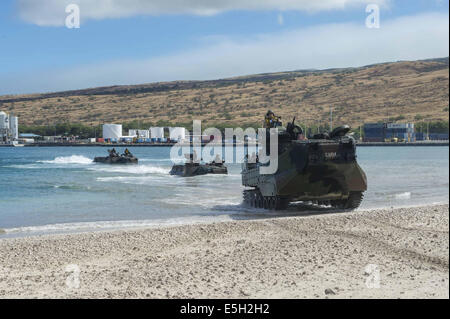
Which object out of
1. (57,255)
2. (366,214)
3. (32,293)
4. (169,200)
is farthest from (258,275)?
(169,200)

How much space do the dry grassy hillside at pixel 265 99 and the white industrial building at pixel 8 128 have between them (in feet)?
63.2

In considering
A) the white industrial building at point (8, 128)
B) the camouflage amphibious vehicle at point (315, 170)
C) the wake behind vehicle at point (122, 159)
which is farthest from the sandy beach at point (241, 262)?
the white industrial building at point (8, 128)

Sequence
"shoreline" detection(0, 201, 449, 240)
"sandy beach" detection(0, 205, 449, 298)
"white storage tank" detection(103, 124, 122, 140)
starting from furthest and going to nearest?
"white storage tank" detection(103, 124, 122, 140)
"shoreline" detection(0, 201, 449, 240)
"sandy beach" detection(0, 205, 449, 298)

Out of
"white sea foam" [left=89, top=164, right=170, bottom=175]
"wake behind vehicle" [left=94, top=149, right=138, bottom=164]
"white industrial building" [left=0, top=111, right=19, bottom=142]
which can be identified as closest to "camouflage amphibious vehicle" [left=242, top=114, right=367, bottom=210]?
"white sea foam" [left=89, top=164, right=170, bottom=175]

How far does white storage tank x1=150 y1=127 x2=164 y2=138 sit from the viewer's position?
127062mm

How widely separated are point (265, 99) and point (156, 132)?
85.8 feet

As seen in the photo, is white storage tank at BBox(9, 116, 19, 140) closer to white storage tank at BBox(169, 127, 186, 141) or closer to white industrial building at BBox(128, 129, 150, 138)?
white industrial building at BBox(128, 129, 150, 138)

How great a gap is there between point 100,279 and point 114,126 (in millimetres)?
122214

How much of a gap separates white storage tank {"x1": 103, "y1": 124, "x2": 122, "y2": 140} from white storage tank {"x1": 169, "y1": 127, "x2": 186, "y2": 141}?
11818 mm

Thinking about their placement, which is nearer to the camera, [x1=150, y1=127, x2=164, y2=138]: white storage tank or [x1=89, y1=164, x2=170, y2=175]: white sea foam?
[x1=89, y1=164, x2=170, y2=175]: white sea foam

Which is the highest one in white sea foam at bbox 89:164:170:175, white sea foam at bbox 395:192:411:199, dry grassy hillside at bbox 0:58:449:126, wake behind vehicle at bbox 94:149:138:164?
dry grassy hillside at bbox 0:58:449:126

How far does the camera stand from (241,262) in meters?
9.83

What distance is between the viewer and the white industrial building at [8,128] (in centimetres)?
13325

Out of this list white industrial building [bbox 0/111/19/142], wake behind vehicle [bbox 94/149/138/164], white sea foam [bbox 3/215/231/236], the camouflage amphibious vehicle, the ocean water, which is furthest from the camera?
white industrial building [bbox 0/111/19/142]
